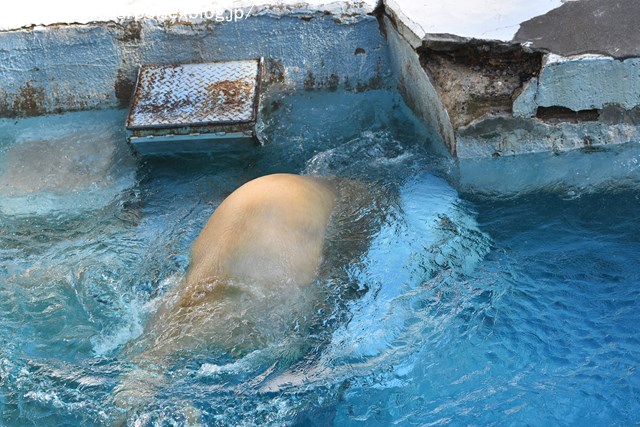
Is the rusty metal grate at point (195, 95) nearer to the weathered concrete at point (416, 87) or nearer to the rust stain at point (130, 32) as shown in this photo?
the rust stain at point (130, 32)

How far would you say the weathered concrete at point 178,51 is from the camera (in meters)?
5.19

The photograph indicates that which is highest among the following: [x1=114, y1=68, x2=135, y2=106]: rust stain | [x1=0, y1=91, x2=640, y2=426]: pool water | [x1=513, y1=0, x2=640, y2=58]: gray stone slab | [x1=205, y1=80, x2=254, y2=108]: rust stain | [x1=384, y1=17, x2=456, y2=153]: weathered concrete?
[x1=513, y1=0, x2=640, y2=58]: gray stone slab

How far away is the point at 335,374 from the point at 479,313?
782 mm

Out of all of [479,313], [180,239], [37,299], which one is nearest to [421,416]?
[479,313]

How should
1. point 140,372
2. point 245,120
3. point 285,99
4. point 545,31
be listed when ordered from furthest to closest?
point 285,99 → point 245,120 → point 545,31 → point 140,372

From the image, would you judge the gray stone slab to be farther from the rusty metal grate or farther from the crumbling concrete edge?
the rusty metal grate

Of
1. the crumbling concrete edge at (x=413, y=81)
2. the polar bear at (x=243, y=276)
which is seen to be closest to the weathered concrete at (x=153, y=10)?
the crumbling concrete edge at (x=413, y=81)

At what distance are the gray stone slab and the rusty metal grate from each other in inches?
70.5

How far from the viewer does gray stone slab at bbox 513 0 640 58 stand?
13.7 feet

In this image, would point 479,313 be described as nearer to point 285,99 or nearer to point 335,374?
point 335,374

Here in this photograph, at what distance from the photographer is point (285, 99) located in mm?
5316

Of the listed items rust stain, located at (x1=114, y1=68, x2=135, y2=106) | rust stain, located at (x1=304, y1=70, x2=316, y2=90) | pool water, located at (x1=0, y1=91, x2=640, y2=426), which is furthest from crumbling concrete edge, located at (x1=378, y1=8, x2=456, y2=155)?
rust stain, located at (x1=114, y1=68, x2=135, y2=106)

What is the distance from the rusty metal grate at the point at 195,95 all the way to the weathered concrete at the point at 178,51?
0.15 m

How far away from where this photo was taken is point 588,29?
169 inches
